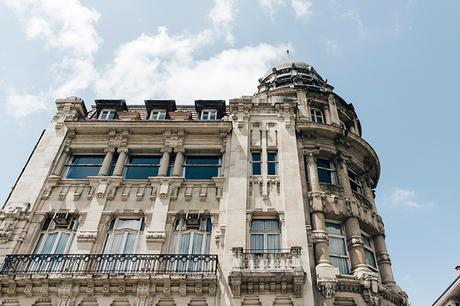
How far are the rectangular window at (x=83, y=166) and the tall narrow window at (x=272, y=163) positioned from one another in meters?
9.25

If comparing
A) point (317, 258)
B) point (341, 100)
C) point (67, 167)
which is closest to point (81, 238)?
point (67, 167)

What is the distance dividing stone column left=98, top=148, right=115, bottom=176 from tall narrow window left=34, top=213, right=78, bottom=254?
2791 millimetres

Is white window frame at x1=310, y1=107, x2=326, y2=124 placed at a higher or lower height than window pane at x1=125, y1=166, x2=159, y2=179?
higher

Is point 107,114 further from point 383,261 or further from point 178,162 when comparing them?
point 383,261

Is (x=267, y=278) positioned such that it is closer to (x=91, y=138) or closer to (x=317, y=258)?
(x=317, y=258)

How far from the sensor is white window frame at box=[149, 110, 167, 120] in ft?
79.0

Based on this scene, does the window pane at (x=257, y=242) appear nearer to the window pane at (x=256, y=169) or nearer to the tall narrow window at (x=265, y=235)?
the tall narrow window at (x=265, y=235)

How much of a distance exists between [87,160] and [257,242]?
11.0 m

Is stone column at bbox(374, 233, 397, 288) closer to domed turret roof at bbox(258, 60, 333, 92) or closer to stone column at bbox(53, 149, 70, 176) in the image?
domed turret roof at bbox(258, 60, 333, 92)

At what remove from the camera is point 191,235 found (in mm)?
17734

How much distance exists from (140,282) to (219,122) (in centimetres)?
1015

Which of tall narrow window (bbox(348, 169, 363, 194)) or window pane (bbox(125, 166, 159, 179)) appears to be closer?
window pane (bbox(125, 166, 159, 179))

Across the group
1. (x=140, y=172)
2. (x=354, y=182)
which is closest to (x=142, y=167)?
(x=140, y=172)

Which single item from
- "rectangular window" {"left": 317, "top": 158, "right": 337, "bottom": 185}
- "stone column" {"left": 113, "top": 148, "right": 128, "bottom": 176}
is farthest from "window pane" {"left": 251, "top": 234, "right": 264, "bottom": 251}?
"stone column" {"left": 113, "top": 148, "right": 128, "bottom": 176}
